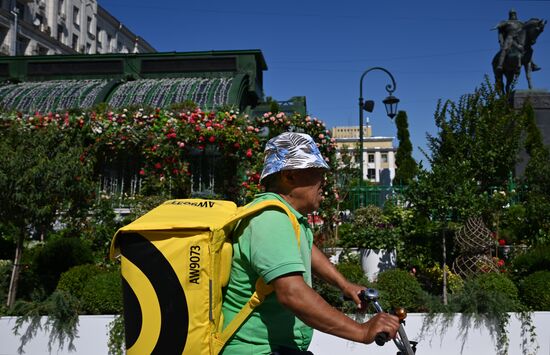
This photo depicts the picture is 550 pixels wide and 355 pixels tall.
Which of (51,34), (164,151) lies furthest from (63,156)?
(51,34)

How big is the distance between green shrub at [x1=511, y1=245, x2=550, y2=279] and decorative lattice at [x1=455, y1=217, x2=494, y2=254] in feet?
1.54

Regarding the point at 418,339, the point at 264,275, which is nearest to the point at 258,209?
the point at 264,275

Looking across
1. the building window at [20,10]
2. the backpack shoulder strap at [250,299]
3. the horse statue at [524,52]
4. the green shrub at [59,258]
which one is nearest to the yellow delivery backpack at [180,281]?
the backpack shoulder strap at [250,299]

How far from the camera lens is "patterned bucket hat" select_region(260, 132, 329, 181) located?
2.30 metres

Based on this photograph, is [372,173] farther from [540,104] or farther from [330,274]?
[330,274]

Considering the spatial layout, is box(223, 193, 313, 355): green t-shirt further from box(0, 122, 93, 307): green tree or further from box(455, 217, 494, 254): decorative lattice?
box(455, 217, 494, 254): decorative lattice

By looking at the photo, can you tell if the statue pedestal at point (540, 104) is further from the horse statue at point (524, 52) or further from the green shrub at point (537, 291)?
the green shrub at point (537, 291)

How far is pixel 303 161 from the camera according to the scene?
7.54ft

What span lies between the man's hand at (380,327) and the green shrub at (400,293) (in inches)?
162

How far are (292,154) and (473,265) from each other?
600 cm

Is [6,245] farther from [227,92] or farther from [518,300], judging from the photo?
[518,300]

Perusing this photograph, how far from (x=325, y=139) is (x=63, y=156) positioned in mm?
4346

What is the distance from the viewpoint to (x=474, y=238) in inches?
295

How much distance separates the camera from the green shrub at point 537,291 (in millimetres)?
5883
